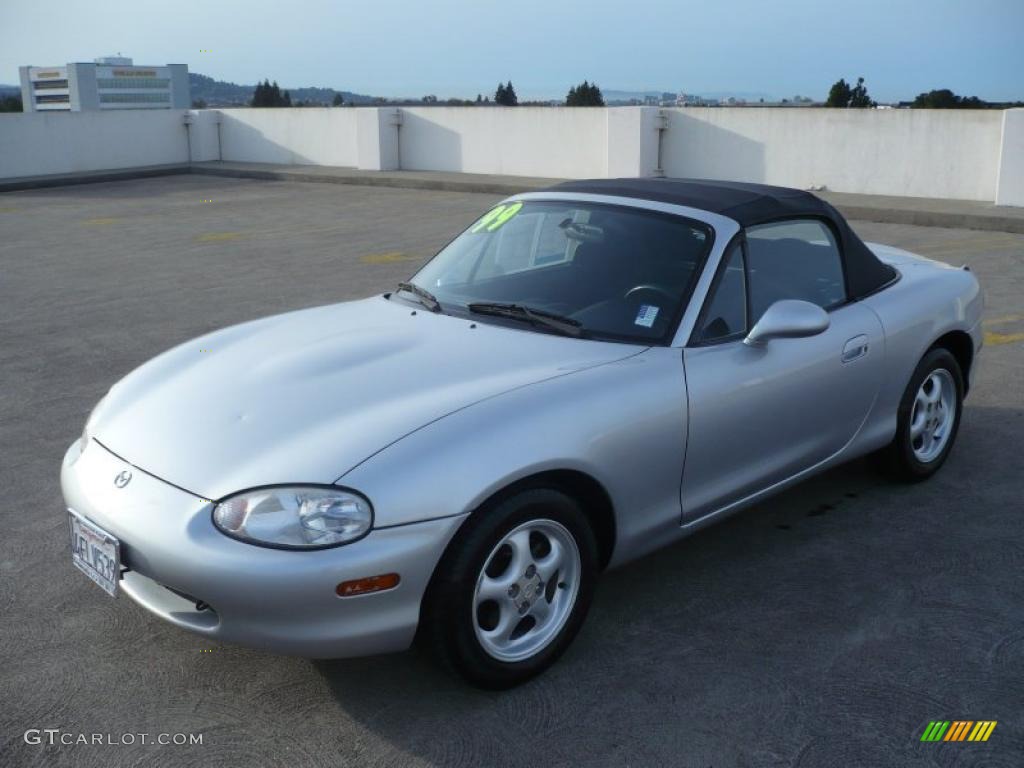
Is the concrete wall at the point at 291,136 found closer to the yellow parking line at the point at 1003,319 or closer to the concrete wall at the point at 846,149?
the concrete wall at the point at 846,149

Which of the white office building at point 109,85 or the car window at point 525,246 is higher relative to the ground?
the white office building at point 109,85

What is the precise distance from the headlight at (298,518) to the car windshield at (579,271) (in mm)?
1249

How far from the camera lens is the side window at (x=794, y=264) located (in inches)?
164

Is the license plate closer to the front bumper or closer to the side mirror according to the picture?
the front bumper

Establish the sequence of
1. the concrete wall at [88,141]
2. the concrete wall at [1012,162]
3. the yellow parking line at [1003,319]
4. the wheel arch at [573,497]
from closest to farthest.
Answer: the wheel arch at [573,497] → the yellow parking line at [1003,319] → the concrete wall at [1012,162] → the concrete wall at [88,141]

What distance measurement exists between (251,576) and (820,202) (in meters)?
3.09

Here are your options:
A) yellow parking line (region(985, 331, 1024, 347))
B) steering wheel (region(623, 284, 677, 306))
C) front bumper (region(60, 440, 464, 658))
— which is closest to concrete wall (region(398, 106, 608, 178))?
yellow parking line (region(985, 331, 1024, 347))

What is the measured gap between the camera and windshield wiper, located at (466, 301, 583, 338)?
3838 millimetres

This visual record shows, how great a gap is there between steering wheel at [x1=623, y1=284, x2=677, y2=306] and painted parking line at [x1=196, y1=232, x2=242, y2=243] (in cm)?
1065

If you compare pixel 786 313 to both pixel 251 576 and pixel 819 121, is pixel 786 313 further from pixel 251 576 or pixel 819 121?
pixel 819 121

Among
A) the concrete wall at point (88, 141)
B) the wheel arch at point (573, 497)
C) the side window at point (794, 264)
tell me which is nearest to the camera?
the wheel arch at point (573, 497)

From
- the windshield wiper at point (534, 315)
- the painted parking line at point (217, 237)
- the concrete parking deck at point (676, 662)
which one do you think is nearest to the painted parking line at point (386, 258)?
the painted parking line at point (217, 237)

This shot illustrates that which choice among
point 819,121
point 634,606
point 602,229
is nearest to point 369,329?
point 602,229

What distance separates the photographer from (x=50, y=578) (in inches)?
160
